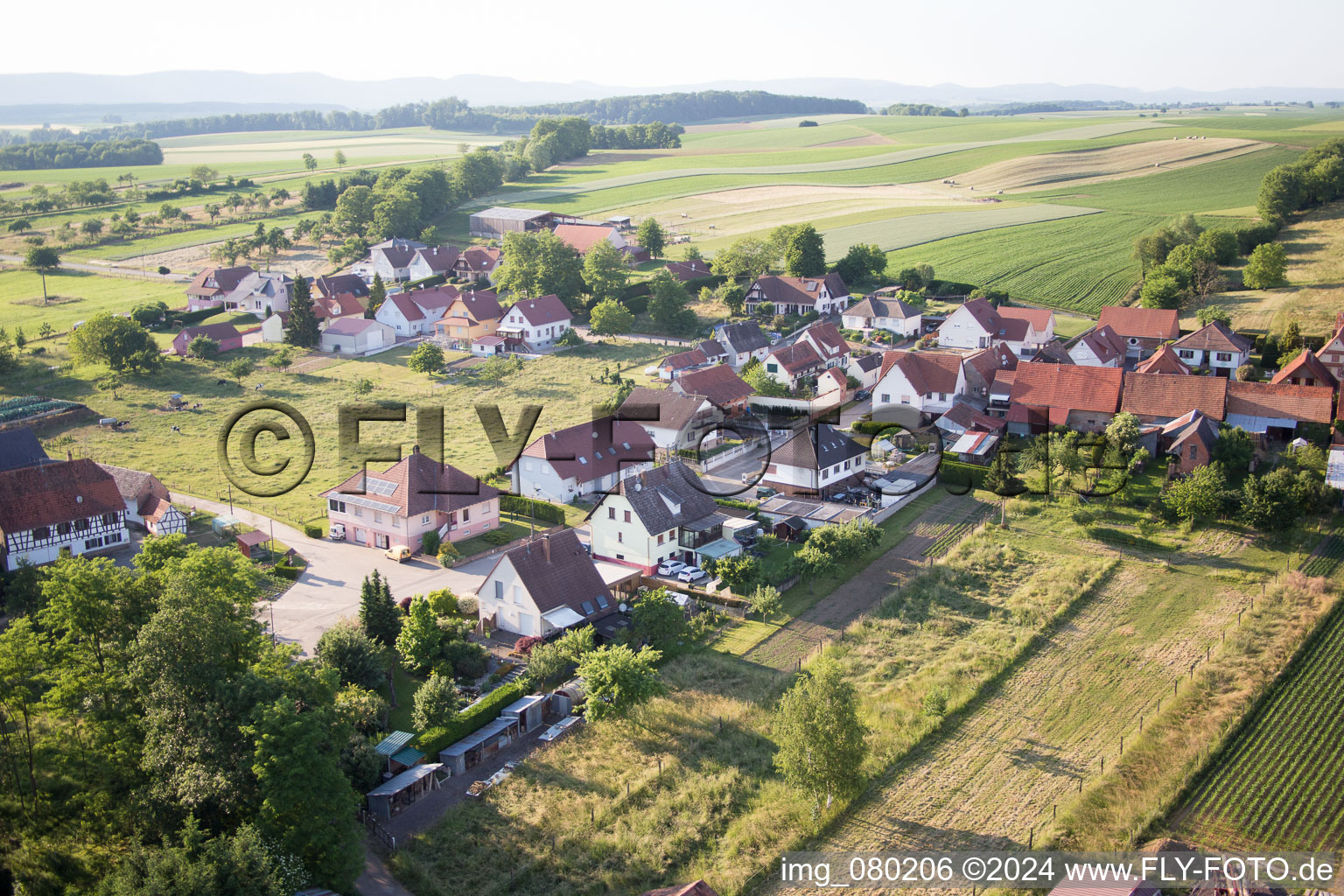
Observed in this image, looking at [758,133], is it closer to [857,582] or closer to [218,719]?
[857,582]

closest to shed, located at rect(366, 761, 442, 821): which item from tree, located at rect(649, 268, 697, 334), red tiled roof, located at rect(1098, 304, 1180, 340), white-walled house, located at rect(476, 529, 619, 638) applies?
white-walled house, located at rect(476, 529, 619, 638)

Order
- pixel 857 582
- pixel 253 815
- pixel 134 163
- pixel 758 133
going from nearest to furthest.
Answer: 1. pixel 253 815
2. pixel 857 582
3. pixel 134 163
4. pixel 758 133

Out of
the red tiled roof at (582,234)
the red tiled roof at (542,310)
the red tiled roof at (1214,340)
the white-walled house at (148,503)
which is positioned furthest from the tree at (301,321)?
the red tiled roof at (1214,340)

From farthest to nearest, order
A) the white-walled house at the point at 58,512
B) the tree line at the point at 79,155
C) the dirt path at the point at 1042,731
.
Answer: the tree line at the point at 79,155 → the white-walled house at the point at 58,512 → the dirt path at the point at 1042,731

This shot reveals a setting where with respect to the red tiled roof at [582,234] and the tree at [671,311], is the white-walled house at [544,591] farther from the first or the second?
the red tiled roof at [582,234]

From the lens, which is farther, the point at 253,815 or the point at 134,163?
the point at 134,163

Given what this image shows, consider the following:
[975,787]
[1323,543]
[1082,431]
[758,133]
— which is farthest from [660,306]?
[758,133]

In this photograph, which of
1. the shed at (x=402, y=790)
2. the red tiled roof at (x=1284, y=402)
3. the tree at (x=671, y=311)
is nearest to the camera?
the shed at (x=402, y=790)

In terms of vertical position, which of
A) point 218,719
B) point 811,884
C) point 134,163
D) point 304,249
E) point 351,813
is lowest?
point 811,884
